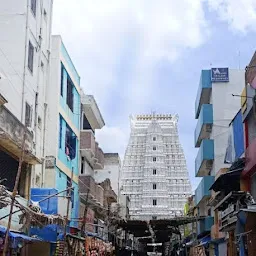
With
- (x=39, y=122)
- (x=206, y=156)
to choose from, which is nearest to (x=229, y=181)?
(x=39, y=122)

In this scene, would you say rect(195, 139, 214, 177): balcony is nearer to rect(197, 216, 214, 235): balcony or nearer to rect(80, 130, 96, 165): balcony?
rect(197, 216, 214, 235): balcony

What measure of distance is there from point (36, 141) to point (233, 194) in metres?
8.48

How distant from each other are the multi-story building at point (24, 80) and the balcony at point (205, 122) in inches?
524

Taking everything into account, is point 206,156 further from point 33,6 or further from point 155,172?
point 155,172

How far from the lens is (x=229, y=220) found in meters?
19.3

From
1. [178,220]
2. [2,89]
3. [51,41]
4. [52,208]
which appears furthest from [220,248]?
[2,89]

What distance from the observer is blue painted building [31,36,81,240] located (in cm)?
2336

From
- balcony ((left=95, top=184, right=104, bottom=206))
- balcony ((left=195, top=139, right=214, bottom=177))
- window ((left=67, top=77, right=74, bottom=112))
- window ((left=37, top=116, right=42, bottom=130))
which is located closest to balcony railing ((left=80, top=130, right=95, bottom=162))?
window ((left=67, top=77, right=74, bottom=112))

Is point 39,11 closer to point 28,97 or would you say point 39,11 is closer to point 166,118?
point 28,97

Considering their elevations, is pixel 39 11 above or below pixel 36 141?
above

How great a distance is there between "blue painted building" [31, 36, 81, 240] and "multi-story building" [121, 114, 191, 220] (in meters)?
39.5

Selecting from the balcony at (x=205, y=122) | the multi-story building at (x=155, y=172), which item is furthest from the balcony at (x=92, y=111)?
the multi-story building at (x=155, y=172)

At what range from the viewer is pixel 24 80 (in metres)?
19.6

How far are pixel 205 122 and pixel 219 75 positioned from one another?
3082mm
